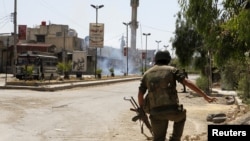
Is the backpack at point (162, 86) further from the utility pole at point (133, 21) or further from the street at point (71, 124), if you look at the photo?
the utility pole at point (133, 21)

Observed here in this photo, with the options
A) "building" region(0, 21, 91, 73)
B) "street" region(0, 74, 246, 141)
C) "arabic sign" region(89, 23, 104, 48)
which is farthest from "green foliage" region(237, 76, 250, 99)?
"building" region(0, 21, 91, 73)

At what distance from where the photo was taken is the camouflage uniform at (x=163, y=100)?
19.2 feet

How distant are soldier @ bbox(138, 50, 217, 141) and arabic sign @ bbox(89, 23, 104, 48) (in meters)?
44.2

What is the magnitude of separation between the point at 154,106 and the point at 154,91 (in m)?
0.20

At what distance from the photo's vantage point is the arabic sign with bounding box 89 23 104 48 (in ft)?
164

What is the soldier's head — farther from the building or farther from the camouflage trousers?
the building

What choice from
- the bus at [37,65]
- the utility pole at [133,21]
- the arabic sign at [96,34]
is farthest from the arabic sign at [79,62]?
the utility pole at [133,21]

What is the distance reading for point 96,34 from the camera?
165 feet

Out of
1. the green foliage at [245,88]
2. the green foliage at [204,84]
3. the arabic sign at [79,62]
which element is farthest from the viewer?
the arabic sign at [79,62]

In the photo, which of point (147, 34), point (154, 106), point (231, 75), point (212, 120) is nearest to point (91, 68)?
point (147, 34)

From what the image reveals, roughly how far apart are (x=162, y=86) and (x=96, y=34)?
4473 centimetres

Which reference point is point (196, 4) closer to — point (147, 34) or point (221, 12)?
point (221, 12)

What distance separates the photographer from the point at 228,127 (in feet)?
16.6

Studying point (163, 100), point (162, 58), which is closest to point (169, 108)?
point (163, 100)
